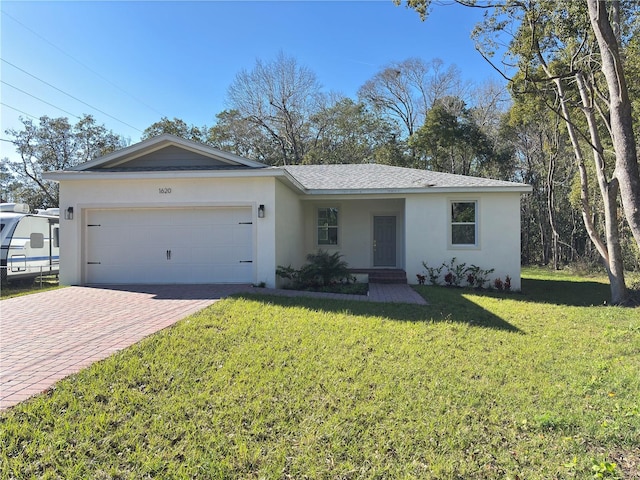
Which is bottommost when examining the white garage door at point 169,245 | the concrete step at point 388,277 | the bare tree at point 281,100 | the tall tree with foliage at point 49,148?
the concrete step at point 388,277

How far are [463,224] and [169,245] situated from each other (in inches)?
349

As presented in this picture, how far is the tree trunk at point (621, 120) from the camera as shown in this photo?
4.38m

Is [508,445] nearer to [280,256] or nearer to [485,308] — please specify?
[485,308]

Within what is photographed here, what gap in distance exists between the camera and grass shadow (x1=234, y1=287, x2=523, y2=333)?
6578mm

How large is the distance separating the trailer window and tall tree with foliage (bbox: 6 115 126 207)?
19.4 m

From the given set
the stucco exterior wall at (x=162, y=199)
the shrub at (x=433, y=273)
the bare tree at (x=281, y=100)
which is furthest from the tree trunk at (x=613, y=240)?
the bare tree at (x=281, y=100)

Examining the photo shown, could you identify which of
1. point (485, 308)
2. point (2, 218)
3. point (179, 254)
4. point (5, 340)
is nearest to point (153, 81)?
point (2, 218)

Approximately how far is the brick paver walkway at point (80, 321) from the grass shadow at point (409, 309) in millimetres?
582

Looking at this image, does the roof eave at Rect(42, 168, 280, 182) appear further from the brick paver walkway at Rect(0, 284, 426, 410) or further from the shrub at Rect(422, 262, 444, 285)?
the shrub at Rect(422, 262, 444, 285)

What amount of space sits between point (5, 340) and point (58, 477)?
360 centimetres

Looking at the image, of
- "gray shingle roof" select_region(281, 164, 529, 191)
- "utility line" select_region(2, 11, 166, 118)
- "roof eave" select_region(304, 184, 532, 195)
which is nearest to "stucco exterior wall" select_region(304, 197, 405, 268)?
"gray shingle roof" select_region(281, 164, 529, 191)

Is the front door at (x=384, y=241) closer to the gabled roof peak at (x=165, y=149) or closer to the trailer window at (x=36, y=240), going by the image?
the gabled roof peak at (x=165, y=149)

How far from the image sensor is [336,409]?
3.37 m

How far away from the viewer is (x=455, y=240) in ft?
38.9
